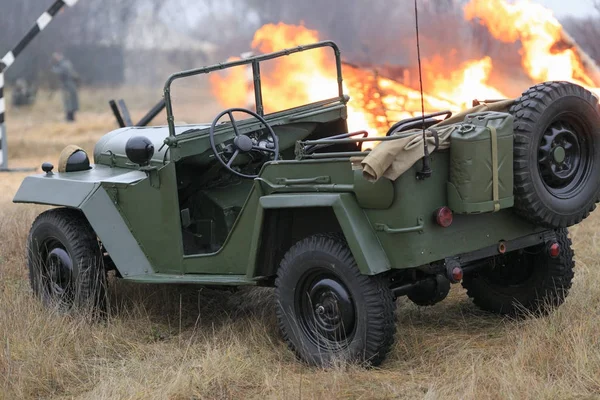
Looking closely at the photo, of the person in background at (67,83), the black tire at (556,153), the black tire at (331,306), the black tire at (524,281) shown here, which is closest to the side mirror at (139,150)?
the black tire at (331,306)

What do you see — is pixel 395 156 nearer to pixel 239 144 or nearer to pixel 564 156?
pixel 564 156

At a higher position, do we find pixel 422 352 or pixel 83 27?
pixel 83 27

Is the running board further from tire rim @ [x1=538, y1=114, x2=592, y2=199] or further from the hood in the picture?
tire rim @ [x1=538, y1=114, x2=592, y2=199]

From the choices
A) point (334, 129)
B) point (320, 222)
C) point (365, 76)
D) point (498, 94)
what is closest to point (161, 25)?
point (365, 76)

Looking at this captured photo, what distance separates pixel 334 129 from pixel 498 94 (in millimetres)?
3362

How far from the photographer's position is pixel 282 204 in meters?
4.85

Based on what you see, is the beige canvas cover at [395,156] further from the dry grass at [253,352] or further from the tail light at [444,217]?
the dry grass at [253,352]

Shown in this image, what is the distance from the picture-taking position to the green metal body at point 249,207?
4547 mm

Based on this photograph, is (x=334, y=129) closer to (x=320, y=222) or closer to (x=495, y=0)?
(x=320, y=222)

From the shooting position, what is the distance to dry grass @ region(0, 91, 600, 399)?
4.43 metres

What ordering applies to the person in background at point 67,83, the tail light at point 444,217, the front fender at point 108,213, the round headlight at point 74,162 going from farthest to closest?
the person in background at point 67,83, the round headlight at point 74,162, the front fender at point 108,213, the tail light at point 444,217

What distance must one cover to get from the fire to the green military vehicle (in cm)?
191

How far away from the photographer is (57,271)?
20.6 ft

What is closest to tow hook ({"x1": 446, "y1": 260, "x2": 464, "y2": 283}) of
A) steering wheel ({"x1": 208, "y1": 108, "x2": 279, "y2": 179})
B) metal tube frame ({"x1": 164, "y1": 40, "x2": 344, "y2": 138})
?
steering wheel ({"x1": 208, "y1": 108, "x2": 279, "y2": 179})
